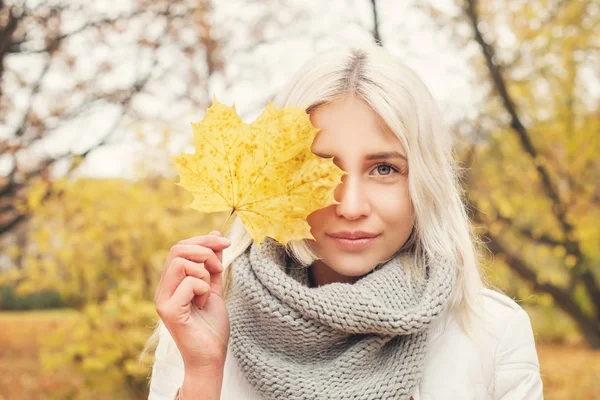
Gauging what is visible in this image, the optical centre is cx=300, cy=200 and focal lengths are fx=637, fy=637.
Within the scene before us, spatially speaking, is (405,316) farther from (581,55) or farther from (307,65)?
(581,55)

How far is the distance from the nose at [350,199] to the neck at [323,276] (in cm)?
24

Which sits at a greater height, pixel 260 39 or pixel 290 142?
pixel 290 142

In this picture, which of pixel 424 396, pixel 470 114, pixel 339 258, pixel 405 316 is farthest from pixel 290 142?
pixel 470 114

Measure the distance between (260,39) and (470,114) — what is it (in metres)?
1.86

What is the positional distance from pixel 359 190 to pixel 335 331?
0.30m

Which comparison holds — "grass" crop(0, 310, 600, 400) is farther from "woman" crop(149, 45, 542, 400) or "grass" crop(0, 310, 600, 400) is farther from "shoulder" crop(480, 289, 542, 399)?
"shoulder" crop(480, 289, 542, 399)

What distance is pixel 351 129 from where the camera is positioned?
4.49 ft

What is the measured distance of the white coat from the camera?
4.53 feet

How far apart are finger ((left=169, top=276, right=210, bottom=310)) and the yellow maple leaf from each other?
141mm

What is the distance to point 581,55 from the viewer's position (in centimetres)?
487

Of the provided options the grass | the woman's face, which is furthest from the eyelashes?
the grass

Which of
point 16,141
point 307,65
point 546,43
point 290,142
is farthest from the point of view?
point 546,43

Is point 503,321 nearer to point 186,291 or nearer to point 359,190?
point 359,190

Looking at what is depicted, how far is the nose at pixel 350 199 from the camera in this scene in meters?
1.32
